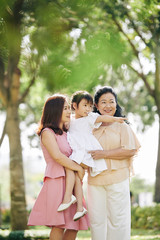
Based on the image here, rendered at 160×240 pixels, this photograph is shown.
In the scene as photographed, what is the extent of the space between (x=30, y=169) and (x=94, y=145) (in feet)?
259

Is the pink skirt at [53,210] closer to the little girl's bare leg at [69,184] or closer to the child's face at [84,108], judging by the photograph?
the little girl's bare leg at [69,184]

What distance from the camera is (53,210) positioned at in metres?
4.21

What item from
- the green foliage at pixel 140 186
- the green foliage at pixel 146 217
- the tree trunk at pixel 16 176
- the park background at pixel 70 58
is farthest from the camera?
the green foliage at pixel 140 186

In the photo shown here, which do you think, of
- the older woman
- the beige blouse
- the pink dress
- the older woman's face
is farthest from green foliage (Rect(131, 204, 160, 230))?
the pink dress

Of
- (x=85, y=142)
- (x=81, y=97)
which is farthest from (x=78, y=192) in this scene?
(x=81, y=97)

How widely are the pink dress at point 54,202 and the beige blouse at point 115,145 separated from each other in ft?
1.54

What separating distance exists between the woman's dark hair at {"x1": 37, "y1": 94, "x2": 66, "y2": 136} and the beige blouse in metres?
0.57

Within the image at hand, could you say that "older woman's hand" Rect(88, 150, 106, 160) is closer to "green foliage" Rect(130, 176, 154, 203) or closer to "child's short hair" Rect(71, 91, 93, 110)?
"child's short hair" Rect(71, 91, 93, 110)

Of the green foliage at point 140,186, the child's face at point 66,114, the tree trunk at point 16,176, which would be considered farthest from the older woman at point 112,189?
the green foliage at point 140,186

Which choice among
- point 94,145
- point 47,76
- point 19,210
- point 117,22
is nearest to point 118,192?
point 94,145

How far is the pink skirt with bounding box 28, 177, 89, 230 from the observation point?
4179mm

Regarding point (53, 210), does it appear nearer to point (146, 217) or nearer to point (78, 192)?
point (78, 192)

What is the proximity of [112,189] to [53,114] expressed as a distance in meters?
1.14

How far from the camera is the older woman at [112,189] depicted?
4535 mm
